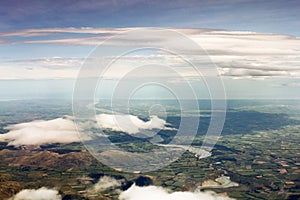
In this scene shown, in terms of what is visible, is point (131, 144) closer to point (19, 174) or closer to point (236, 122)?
point (19, 174)

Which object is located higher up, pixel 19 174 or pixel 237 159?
pixel 237 159

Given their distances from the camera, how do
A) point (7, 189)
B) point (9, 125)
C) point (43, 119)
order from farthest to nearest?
1. point (43, 119)
2. point (9, 125)
3. point (7, 189)

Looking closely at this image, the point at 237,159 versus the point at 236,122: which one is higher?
the point at 236,122

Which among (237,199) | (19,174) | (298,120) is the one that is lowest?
(19,174)

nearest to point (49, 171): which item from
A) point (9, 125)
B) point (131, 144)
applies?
point (131, 144)

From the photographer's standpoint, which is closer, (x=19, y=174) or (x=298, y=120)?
(x=19, y=174)

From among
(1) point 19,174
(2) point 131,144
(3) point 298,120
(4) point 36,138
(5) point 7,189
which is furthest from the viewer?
(3) point 298,120

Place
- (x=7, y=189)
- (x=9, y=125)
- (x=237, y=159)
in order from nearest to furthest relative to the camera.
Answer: (x=7, y=189)
(x=237, y=159)
(x=9, y=125)

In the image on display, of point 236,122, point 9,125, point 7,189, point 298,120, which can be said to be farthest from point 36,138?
point 298,120

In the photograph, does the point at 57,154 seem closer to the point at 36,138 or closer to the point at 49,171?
the point at 49,171
